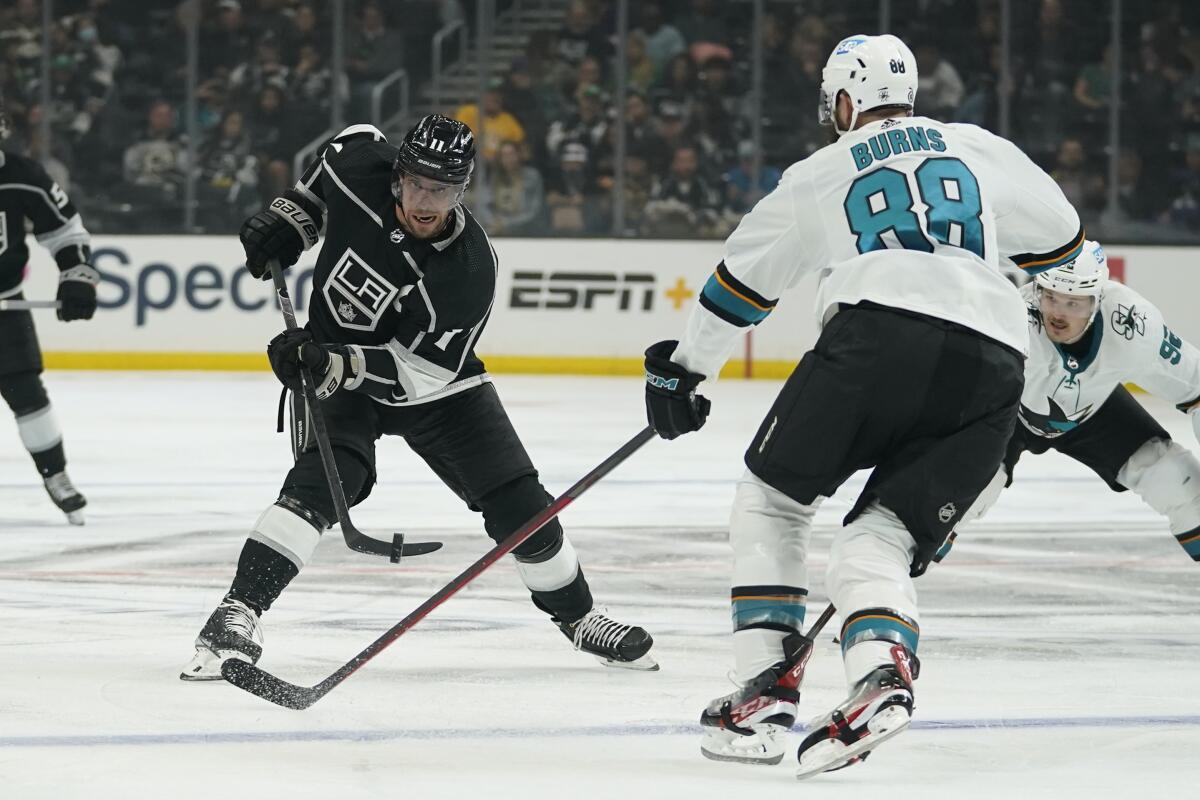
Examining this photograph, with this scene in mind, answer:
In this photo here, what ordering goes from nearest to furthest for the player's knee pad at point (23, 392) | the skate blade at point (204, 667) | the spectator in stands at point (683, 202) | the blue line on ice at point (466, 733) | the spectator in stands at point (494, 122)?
the blue line on ice at point (466, 733)
the skate blade at point (204, 667)
the player's knee pad at point (23, 392)
the spectator in stands at point (683, 202)
the spectator in stands at point (494, 122)

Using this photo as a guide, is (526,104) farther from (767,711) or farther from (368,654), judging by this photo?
(767,711)

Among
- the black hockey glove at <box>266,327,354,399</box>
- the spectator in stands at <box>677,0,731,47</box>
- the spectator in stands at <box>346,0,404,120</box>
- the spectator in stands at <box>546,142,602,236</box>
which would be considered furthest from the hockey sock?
the spectator in stands at <box>677,0,731,47</box>

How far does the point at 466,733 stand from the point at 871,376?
0.90 m

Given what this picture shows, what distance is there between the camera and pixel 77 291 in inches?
223

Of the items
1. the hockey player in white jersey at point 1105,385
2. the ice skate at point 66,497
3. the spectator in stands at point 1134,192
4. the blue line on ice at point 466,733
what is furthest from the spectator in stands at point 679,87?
the blue line on ice at point 466,733

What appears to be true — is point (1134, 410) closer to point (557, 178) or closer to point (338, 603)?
point (338, 603)

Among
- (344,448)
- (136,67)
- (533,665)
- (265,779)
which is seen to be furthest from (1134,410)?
(136,67)

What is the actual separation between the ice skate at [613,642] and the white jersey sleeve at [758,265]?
0.83 metres

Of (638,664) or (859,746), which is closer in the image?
(859,746)

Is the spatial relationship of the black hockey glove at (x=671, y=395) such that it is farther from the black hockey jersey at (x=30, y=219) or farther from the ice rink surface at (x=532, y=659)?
the black hockey jersey at (x=30, y=219)

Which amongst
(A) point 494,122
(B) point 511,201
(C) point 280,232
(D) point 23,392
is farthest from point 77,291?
(A) point 494,122

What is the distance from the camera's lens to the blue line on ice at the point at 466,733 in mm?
2986

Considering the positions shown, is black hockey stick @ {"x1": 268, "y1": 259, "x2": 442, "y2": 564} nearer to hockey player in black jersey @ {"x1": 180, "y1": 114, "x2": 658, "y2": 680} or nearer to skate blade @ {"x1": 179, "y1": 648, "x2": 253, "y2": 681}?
hockey player in black jersey @ {"x1": 180, "y1": 114, "x2": 658, "y2": 680}

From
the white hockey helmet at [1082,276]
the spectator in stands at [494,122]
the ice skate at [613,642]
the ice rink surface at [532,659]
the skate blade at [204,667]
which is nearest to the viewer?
the ice rink surface at [532,659]
